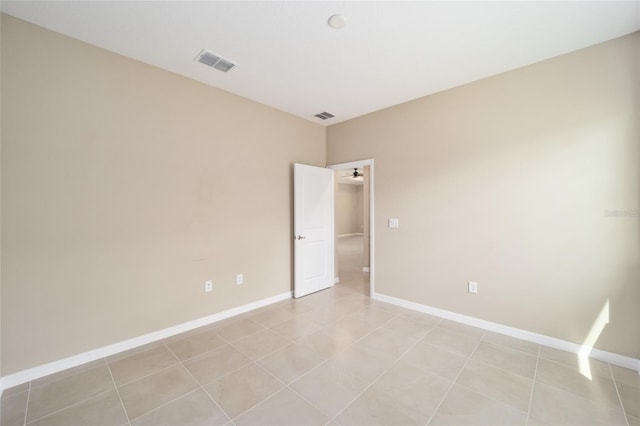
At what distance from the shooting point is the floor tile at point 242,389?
1.75 metres

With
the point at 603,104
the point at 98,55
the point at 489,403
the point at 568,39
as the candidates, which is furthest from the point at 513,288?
the point at 98,55

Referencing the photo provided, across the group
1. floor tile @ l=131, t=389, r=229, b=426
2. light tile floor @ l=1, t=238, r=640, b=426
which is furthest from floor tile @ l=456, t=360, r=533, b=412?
floor tile @ l=131, t=389, r=229, b=426

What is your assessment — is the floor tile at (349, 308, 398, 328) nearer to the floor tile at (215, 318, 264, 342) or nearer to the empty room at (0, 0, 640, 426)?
the empty room at (0, 0, 640, 426)

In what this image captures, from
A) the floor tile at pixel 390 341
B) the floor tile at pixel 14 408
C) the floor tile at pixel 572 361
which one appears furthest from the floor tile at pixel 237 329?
Result: the floor tile at pixel 572 361

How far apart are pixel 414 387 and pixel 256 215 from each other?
2.58 m

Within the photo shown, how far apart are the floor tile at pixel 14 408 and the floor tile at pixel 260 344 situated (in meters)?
1.40

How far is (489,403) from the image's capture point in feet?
5.78

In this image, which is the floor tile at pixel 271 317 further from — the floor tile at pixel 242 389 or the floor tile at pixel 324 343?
the floor tile at pixel 242 389

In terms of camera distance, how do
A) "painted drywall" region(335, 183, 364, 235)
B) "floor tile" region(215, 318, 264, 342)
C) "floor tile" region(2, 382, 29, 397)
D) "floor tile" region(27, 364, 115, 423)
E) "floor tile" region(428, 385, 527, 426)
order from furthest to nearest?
"painted drywall" region(335, 183, 364, 235), "floor tile" region(215, 318, 264, 342), "floor tile" region(2, 382, 29, 397), "floor tile" region(27, 364, 115, 423), "floor tile" region(428, 385, 527, 426)

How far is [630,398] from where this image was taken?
5.89 ft

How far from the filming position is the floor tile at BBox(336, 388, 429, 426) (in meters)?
1.61

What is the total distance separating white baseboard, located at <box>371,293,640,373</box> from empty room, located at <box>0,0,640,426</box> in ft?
0.06

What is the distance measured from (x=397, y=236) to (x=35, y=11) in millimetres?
4043

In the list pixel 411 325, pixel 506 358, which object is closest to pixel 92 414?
pixel 411 325
